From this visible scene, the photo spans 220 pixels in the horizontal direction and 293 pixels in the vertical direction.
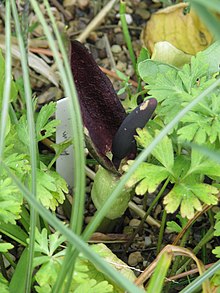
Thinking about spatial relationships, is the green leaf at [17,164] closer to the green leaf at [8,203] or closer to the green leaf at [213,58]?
the green leaf at [8,203]

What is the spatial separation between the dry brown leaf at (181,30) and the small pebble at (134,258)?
0.51 m

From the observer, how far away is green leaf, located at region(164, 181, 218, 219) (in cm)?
89

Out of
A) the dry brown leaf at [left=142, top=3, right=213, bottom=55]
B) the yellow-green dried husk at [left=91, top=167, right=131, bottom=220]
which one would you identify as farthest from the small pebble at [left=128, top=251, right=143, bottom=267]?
the dry brown leaf at [left=142, top=3, right=213, bottom=55]

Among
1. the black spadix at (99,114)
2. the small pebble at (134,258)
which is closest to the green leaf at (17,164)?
the black spadix at (99,114)

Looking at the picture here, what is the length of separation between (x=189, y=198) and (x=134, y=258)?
360 millimetres

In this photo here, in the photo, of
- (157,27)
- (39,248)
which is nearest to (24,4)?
(157,27)

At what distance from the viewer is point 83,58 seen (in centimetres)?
106

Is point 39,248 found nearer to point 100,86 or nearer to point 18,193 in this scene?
point 18,193

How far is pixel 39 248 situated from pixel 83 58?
13.7 inches

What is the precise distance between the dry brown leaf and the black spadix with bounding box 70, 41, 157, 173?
1.45ft

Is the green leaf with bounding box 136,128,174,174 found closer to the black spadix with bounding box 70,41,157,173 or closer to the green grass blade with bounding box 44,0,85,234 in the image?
the black spadix with bounding box 70,41,157,173

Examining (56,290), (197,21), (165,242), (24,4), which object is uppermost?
(24,4)

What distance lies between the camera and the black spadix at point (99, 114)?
1027 mm


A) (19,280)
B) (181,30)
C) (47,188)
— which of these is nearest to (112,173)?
(47,188)
